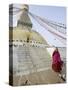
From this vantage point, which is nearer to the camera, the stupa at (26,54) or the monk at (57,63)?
the stupa at (26,54)

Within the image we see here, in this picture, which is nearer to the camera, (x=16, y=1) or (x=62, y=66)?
(x=16, y=1)

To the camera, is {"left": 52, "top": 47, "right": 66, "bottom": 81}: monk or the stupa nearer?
the stupa

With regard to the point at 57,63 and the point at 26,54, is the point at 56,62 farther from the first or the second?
the point at 26,54

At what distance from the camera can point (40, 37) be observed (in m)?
1.60

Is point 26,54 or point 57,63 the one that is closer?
point 26,54

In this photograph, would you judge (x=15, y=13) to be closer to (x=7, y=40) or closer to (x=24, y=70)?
(x=7, y=40)

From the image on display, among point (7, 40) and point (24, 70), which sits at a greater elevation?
point (7, 40)

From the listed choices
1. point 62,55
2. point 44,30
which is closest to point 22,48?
point 44,30

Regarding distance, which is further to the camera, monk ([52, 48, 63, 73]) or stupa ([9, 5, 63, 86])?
monk ([52, 48, 63, 73])

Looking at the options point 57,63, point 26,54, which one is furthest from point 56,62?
point 26,54

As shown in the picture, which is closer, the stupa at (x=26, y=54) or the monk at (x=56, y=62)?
the stupa at (x=26, y=54)

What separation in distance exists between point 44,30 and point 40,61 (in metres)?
0.24

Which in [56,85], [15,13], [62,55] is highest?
[15,13]

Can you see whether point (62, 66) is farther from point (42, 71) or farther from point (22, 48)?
point (22, 48)
